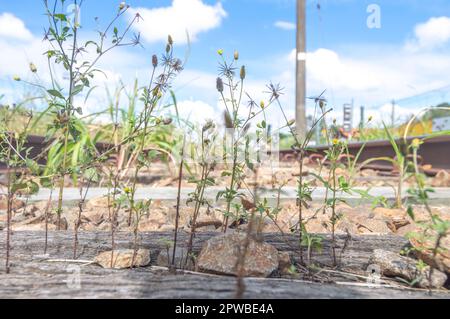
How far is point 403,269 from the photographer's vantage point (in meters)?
1.68

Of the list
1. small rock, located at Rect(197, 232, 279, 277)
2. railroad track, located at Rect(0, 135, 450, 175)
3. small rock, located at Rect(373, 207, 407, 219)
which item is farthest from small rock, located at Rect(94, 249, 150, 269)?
railroad track, located at Rect(0, 135, 450, 175)

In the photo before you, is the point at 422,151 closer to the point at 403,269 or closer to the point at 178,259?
the point at 403,269

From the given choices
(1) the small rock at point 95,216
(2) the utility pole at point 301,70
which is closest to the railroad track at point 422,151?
(2) the utility pole at point 301,70

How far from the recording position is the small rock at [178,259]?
1790 millimetres

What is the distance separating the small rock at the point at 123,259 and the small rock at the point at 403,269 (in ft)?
2.81

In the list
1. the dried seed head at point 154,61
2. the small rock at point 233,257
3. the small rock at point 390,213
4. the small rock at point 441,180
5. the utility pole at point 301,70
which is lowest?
the small rock at point 233,257

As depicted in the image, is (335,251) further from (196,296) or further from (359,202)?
(359,202)

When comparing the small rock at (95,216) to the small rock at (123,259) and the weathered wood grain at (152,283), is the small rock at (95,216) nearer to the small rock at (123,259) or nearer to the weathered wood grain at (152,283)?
the weathered wood grain at (152,283)

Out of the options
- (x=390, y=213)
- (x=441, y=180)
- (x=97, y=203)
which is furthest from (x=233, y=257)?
(x=441, y=180)

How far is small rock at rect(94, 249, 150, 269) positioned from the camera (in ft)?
5.86

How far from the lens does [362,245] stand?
198 centimetres

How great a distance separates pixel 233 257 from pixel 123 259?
448 mm
